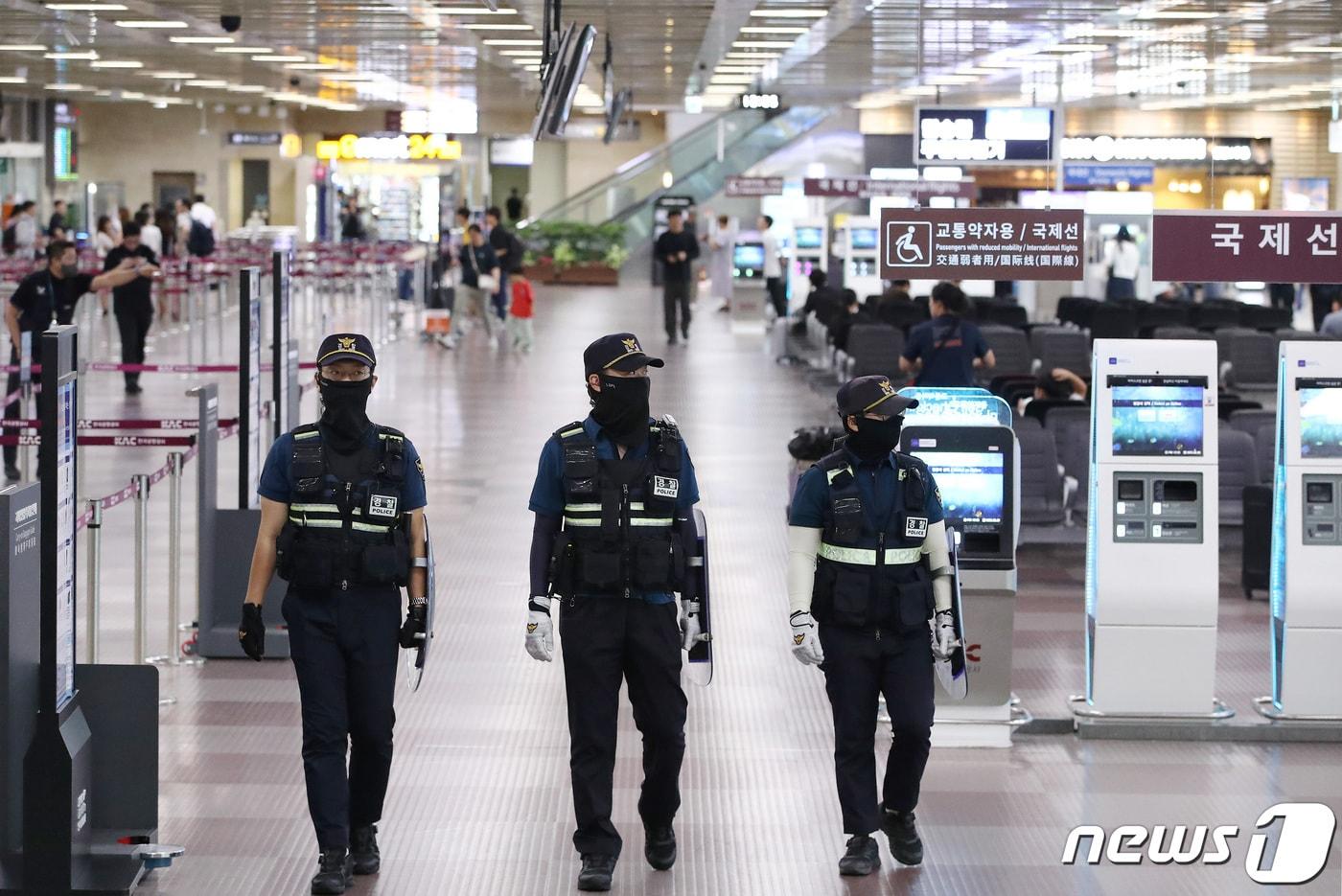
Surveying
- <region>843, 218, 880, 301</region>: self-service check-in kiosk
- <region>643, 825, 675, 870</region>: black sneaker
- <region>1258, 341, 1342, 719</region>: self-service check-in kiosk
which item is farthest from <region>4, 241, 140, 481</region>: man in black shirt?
<region>843, 218, 880, 301</region>: self-service check-in kiosk

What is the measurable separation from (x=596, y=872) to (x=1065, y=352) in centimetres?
1379

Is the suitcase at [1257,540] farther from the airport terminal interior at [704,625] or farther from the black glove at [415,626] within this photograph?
the black glove at [415,626]

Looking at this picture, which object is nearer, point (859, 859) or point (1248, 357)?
point (859, 859)

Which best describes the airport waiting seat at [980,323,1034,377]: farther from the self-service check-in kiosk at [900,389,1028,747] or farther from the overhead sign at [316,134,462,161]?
the overhead sign at [316,134,462,161]

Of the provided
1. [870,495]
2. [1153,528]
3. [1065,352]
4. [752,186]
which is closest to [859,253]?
[752,186]

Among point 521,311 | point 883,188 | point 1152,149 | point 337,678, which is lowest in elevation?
point 337,678

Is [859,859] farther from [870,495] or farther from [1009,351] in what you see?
[1009,351]

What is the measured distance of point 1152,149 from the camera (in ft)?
127

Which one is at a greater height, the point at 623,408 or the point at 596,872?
the point at 623,408

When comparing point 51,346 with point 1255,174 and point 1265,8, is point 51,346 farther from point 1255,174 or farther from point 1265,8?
point 1255,174

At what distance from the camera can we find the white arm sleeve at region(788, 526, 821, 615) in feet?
19.3

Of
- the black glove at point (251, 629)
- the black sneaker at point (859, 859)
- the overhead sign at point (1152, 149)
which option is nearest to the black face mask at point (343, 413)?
the black glove at point (251, 629)

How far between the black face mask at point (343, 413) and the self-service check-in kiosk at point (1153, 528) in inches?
129

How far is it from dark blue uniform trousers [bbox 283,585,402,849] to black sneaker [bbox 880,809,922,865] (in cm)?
162
